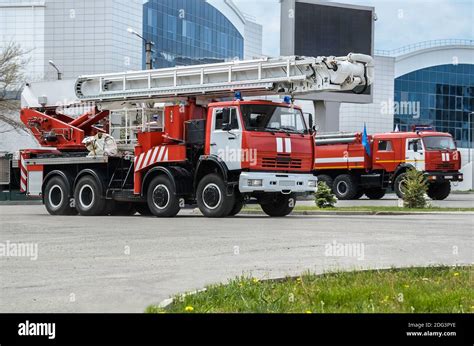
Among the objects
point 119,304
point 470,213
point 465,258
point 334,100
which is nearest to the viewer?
point 119,304

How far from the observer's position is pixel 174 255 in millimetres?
11359

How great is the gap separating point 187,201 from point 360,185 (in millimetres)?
16777

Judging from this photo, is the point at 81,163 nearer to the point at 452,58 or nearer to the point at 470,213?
the point at 470,213

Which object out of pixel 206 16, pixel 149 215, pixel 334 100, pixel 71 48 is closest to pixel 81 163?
pixel 149 215

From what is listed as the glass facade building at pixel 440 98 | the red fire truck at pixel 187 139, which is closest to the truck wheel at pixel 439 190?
the red fire truck at pixel 187 139

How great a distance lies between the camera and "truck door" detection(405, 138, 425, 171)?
1356 inches

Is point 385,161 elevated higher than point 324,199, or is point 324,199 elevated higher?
point 385,161

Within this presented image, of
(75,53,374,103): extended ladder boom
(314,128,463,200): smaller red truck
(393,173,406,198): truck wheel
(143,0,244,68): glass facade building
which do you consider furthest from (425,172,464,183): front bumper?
(143,0,244,68): glass facade building

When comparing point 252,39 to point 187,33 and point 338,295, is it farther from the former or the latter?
point 338,295

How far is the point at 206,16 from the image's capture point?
70.1 meters

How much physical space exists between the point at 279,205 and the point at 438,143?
580 inches

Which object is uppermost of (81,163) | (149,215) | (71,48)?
(71,48)

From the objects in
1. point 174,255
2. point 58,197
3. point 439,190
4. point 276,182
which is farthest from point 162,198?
point 439,190
